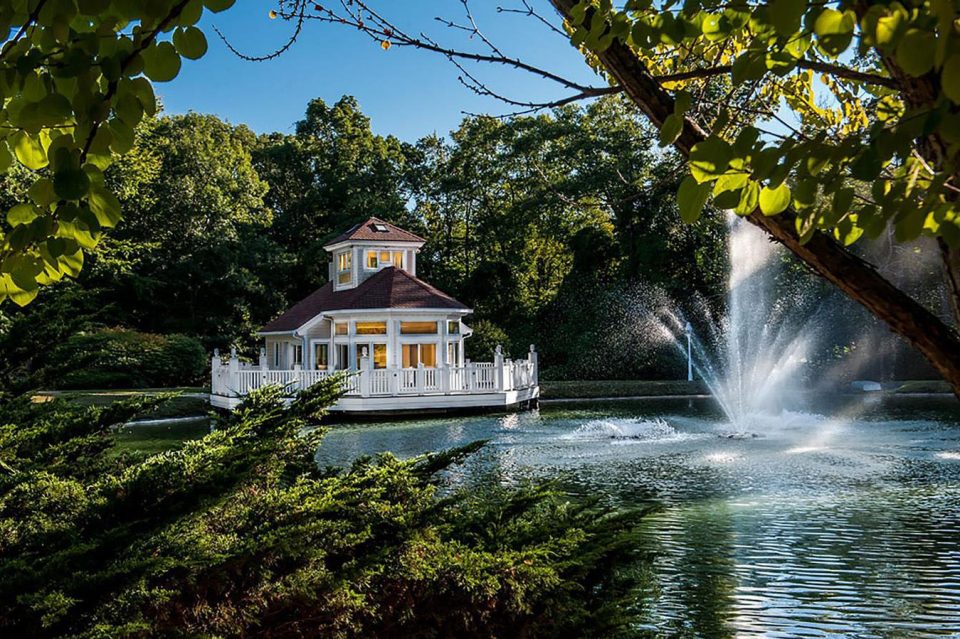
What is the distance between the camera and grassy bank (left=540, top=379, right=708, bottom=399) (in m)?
29.7

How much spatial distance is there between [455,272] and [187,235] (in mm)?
Result: 13352

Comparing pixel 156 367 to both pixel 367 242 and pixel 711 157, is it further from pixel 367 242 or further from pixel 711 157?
pixel 711 157

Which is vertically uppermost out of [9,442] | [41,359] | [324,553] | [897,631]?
[41,359]

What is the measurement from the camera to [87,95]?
1471mm

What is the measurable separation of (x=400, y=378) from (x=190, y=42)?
21.6m

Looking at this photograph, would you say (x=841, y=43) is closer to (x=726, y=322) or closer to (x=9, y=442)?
(x=9, y=442)

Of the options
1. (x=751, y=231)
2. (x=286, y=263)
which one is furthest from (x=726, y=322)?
(x=286, y=263)

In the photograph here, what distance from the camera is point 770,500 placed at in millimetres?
9758

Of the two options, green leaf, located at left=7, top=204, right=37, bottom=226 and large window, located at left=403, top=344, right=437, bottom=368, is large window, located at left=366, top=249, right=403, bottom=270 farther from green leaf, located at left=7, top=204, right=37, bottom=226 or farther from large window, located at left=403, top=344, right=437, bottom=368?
green leaf, located at left=7, top=204, right=37, bottom=226

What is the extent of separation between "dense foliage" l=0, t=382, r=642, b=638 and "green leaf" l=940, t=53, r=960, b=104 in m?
2.53

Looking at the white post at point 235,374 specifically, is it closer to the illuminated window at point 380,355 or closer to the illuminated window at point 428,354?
the illuminated window at point 380,355

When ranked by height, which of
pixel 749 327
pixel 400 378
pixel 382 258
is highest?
pixel 382 258

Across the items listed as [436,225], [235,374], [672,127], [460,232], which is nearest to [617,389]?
[235,374]

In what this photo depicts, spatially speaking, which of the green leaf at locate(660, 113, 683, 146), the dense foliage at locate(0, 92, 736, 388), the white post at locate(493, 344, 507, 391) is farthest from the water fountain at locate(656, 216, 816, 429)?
the green leaf at locate(660, 113, 683, 146)
